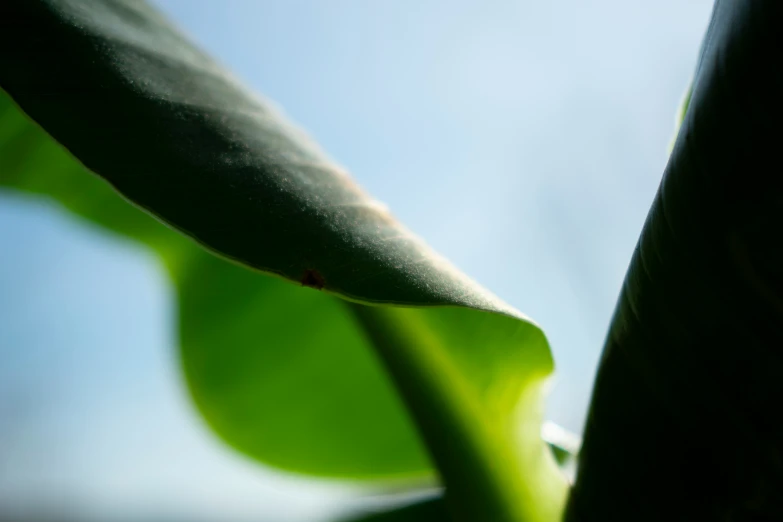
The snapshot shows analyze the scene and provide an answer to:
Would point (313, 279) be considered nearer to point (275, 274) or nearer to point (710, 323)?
point (275, 274)

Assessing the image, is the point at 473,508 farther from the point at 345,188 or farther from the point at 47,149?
the point at 47,149

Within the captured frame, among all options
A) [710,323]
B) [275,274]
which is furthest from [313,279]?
[710,323]

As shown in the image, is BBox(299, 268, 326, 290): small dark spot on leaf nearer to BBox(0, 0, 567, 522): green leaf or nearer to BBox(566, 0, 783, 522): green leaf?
BBox(0, 0, 567, 522): green leaf

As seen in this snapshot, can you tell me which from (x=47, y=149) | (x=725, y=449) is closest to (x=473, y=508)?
(x=725, y=449)

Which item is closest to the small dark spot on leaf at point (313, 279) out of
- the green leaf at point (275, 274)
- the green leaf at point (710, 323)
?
the green leaf at point (275, 274)

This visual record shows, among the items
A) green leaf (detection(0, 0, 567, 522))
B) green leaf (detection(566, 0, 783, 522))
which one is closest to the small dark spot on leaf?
green leaf (detection(0, 0, 567, 522))

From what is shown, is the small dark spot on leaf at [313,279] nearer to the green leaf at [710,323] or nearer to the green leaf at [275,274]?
the green leaf at [275,274]
